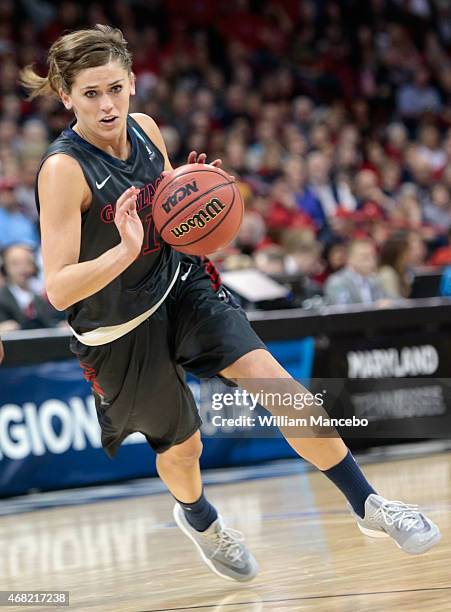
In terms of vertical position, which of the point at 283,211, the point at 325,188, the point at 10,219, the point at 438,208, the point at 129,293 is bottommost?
the point at 438,208

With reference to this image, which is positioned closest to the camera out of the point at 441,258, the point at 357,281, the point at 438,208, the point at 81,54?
the point at 81,54

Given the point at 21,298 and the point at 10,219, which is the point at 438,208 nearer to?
the point at 10,219

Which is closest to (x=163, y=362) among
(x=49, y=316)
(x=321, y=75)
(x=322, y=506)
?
(x=322, y=506)

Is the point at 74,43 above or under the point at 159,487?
above

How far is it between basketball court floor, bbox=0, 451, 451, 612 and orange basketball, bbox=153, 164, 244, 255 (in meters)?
1.39

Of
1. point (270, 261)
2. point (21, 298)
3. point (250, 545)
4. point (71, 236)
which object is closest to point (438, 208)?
point (270, 261)

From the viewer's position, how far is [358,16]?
59.5 feet

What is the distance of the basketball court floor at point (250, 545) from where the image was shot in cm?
450

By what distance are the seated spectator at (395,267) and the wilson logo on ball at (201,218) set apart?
6170 millimetres

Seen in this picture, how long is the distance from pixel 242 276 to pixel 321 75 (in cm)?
841

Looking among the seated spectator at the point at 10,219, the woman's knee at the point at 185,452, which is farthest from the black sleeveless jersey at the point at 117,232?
the seated spectator at the point at 10,219

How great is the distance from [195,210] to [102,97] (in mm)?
532

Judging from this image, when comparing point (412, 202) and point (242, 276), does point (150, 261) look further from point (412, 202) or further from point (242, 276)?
point (412, 202)

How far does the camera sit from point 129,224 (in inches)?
159
